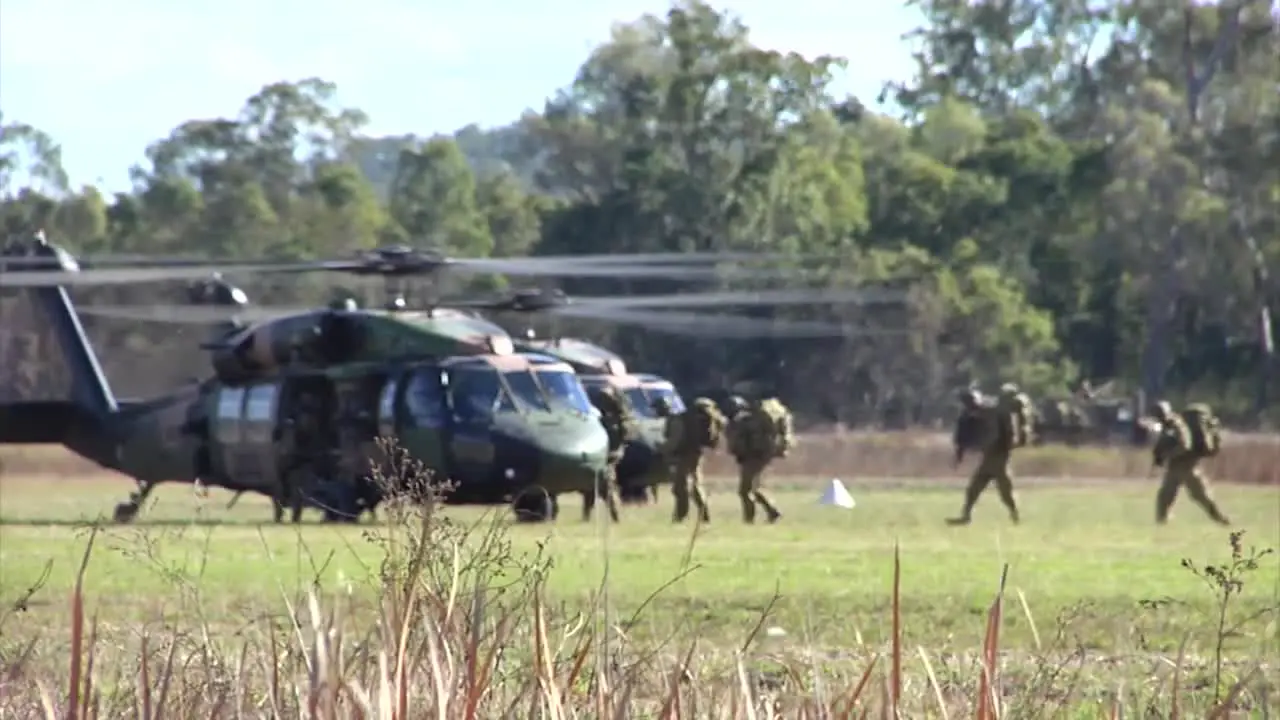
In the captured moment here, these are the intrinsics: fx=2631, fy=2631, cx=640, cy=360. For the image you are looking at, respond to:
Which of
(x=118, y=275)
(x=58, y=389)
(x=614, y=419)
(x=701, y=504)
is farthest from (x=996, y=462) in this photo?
(x=701, y=504)

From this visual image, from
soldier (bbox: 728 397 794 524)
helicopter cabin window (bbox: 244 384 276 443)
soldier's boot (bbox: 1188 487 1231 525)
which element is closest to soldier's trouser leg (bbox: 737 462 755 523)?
soldier (bbox: 728 397 794 524)

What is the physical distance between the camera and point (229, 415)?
23016 millimetres

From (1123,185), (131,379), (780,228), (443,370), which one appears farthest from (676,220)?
(443,370)

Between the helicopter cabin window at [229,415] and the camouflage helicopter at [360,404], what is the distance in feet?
Answer: 0.06

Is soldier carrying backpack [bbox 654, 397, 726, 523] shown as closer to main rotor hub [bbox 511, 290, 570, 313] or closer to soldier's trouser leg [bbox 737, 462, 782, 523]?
soldier's trouser leg [bbox 737, 462, 782, 523]

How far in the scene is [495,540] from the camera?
5.07 meters

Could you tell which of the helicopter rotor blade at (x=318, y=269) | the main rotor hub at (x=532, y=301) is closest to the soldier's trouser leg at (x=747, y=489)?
the main rotor hub at (x=532, y=301)

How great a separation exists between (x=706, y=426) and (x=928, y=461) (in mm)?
22081

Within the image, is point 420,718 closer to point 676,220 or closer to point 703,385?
point 703,385

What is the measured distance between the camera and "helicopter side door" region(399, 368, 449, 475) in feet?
69.9

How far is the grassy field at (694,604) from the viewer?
4977mm

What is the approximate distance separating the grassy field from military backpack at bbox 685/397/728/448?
767 millimetres

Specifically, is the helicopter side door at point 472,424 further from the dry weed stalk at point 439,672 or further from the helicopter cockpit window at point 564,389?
the dry weed stalk at point 439,672

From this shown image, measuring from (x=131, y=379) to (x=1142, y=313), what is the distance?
31.5 m
